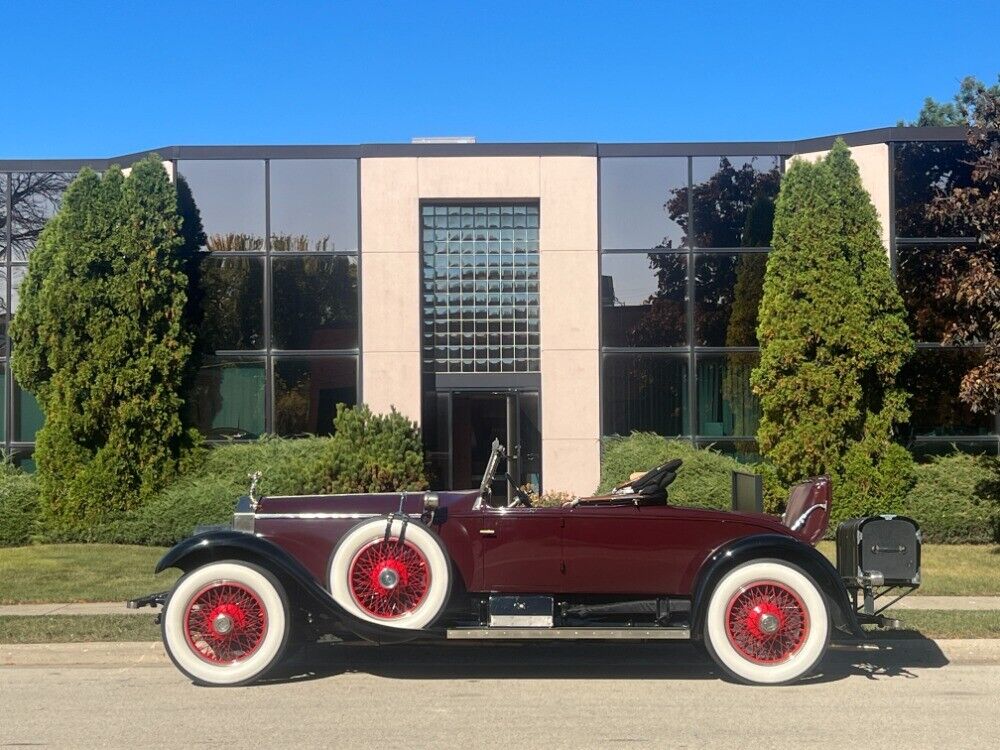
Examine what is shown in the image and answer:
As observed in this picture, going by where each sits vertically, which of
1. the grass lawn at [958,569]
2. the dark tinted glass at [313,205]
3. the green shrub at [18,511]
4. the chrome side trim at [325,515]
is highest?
the dark tinted glass at [313,205]

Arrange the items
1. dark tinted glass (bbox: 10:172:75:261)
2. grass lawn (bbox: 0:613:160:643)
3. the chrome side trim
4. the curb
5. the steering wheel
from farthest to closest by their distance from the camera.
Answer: dark tinted glass (bbox: 10:172:75:261) → grass lawn (bbox: 0:613:160:643) → the curb → the steering wheel → the chrome side trim

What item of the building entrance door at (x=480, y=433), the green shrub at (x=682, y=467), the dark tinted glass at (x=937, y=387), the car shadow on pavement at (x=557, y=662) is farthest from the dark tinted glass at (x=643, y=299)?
the car shadow on pavement at (x=557, y=662)

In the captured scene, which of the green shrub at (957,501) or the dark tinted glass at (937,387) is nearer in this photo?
the green shrub at (957,501)

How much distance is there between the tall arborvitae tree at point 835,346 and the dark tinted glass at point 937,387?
0.73 metres

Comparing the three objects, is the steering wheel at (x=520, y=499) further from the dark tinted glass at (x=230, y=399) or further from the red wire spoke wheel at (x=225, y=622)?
the dark tinted glass at (x=230, y=399)

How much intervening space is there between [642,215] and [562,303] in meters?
1.76

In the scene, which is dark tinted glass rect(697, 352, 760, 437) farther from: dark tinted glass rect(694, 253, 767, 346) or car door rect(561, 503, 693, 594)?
car door rect(561, 503, 693, 594)

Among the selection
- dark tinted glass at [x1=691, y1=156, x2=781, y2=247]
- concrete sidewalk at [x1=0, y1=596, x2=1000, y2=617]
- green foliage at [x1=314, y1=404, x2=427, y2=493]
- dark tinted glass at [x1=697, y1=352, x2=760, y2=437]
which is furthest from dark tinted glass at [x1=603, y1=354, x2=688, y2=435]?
concrete sidewalk at [x1=0, y1=596, x2=1000, y2=617]

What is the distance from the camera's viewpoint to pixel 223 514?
1414 cm

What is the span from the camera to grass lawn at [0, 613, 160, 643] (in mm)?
8523

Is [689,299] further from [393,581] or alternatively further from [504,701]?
[504,701]

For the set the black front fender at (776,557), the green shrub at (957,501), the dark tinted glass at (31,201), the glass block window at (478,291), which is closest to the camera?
the black front fender at (776,557)

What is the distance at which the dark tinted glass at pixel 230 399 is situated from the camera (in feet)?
52.5

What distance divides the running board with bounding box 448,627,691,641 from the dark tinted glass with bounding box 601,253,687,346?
31.3ft
